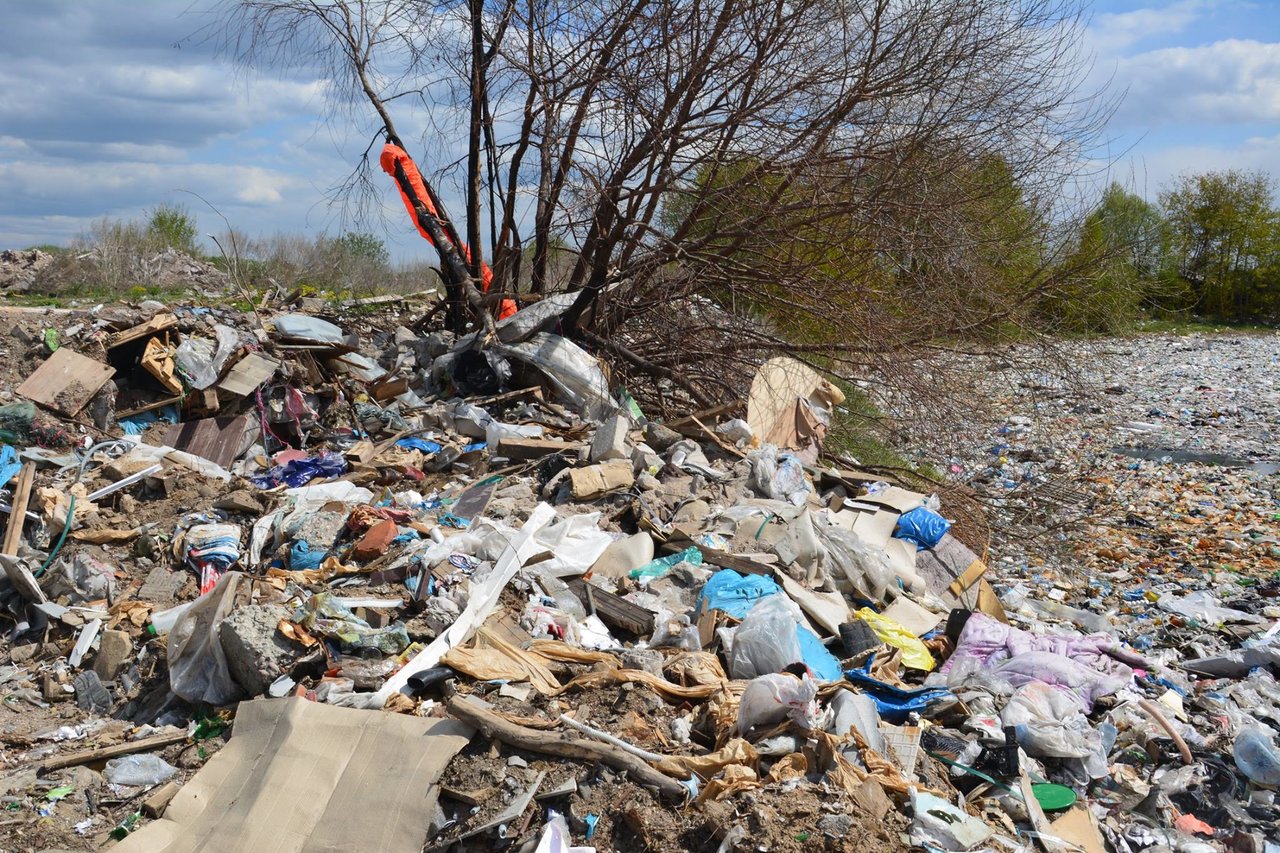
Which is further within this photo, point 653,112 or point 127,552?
point 653,112

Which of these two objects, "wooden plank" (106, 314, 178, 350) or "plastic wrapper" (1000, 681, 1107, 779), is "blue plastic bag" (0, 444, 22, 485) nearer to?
"wooden plank" (106, 314, 178, 350)

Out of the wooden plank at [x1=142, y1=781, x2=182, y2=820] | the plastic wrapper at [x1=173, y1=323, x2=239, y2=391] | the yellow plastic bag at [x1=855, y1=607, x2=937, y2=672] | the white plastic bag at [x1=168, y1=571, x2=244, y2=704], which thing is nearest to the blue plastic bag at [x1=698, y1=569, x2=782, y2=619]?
the yellow plastic bag at [x1=855, y1=607, x2=937, y2=672]

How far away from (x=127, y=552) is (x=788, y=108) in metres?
5.44

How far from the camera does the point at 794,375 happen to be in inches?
283

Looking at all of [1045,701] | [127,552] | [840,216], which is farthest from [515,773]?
[840,216]

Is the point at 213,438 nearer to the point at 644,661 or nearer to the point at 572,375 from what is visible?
the point at 572,375

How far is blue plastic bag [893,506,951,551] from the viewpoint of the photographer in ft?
18.6

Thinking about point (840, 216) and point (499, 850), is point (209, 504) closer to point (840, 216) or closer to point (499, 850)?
point (499, 850)

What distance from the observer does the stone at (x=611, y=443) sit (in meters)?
5.77

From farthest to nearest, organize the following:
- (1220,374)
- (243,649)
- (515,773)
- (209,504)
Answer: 1. (1220,374)
2. (209,504)
3. (243,649)
4. (515,773)

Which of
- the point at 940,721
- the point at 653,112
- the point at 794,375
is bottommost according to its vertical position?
the point at 940,721

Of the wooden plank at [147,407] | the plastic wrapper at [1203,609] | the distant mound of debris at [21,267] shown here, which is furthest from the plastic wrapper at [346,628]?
the distant mound of debris at [21,267]

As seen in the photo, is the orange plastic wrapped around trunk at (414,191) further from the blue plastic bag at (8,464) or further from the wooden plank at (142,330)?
the blue plastic bag at (8,464)

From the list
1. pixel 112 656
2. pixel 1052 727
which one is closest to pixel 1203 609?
pixel 1052 727
